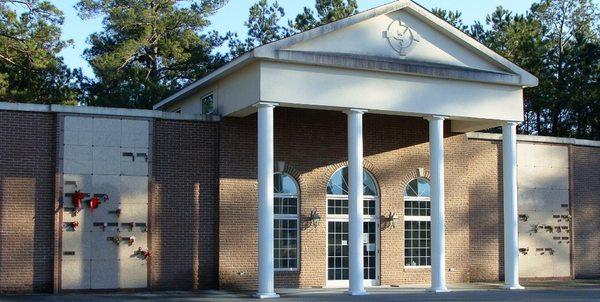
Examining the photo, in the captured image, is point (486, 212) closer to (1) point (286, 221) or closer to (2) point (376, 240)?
(2) point (376, 240)

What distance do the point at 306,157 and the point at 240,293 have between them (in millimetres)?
4934

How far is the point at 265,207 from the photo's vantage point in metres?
23.4

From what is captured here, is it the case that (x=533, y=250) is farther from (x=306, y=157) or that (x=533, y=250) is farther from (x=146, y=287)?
(x=146, y=287)

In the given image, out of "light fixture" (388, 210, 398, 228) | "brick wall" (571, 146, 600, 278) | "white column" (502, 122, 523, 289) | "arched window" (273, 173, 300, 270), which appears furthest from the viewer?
"brick wall" (571, 146, 600, 278)

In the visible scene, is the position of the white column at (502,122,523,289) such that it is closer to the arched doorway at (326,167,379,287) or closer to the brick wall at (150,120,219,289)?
the arched doorway at (326,167,379,287)

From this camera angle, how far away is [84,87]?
4616 cm

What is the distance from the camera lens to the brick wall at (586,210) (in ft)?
105

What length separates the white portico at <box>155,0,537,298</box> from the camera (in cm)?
2377

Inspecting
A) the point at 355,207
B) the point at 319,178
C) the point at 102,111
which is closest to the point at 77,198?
the point at 102,111

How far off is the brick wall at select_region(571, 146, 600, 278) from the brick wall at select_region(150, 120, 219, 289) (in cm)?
1417

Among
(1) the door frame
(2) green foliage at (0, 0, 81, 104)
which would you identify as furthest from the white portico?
(2) green foliage at (0, 0, 81, 104)

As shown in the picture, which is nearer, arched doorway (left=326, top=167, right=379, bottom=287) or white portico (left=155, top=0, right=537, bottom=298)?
white portico (left=155, top=0, right=537, bottom=298)

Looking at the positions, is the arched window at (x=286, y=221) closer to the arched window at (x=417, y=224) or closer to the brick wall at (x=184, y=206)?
the brick wall at (x=184, y=206)

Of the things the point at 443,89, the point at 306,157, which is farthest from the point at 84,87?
the point at 443,89
